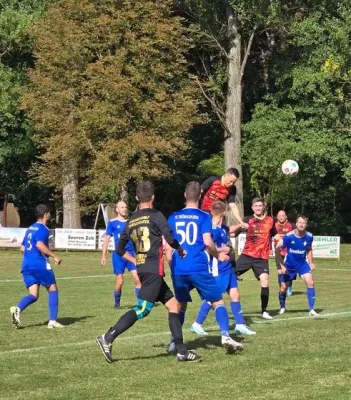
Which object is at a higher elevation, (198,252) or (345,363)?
(198,252)

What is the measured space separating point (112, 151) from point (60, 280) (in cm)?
1908

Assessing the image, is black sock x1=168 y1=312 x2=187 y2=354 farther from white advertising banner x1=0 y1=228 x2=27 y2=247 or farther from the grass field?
white advertising banner x1=0 y1=228 x2=27 y2=247

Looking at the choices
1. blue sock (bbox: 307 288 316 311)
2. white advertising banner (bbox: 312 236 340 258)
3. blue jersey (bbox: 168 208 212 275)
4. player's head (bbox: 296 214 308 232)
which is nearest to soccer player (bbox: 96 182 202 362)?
blue jersey (bbox: 168 208 212 275)

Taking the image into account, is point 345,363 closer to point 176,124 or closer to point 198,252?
point 198,252

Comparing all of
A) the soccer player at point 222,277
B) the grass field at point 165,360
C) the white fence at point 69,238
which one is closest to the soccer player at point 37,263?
the grass field at point 165,360

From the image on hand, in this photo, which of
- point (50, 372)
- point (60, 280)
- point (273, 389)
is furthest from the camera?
point (60, 280)

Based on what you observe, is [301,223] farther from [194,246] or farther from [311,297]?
[194,246]

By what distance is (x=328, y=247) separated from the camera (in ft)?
123

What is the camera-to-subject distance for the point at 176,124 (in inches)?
1768

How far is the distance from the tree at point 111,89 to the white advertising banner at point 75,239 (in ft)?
10.7

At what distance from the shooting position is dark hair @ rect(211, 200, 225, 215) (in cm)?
1302

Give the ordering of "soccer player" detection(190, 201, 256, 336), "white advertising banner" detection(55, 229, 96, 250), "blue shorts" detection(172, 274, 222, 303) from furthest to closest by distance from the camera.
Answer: "white advertising banner" detection(55, 229, 96, 250) → "soccer player" detection(190, 201, 256, 336) → "blue shorts" detection(172, 274, 222, 303)

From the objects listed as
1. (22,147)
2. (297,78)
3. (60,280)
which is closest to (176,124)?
(297,78)

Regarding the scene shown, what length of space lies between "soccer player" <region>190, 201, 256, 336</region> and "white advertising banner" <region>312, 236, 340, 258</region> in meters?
24.5
